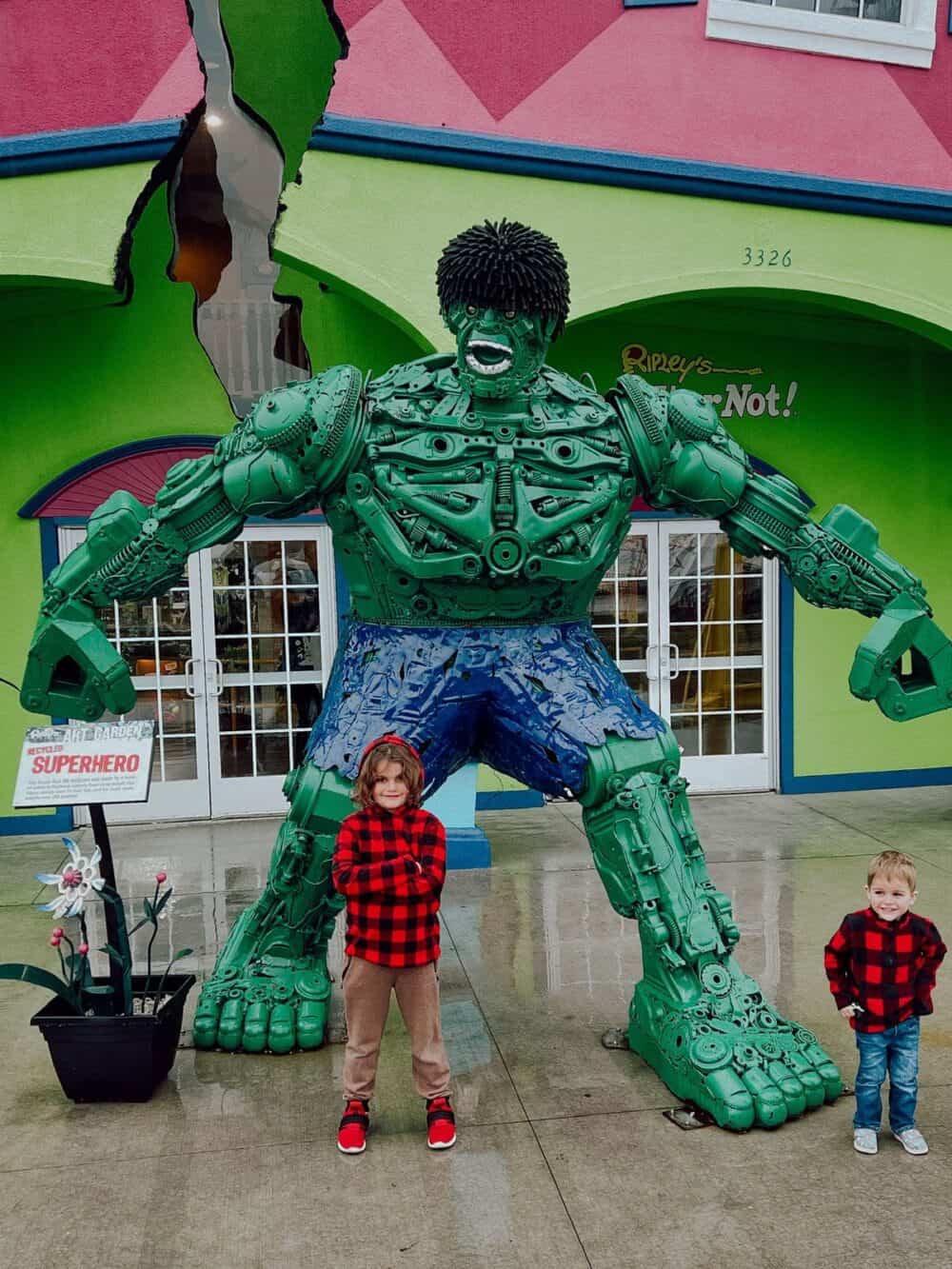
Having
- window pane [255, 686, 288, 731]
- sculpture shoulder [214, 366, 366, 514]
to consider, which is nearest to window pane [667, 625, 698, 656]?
window pane [255, 686, 288, 731]

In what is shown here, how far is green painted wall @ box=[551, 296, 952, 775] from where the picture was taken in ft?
22.9

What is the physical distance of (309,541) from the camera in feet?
22.3

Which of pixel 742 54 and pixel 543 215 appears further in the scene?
pixel 742 54

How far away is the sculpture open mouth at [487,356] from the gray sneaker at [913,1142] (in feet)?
7.40

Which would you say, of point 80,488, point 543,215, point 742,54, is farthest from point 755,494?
point 80,488

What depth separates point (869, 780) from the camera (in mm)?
7391

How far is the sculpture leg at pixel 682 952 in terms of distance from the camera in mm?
3068

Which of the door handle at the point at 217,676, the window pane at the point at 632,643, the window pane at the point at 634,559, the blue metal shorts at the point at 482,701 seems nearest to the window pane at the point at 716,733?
the window pane at the point at 632,643

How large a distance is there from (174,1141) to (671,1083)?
1370 millimetres

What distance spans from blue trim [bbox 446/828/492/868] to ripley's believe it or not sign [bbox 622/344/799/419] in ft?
9.91

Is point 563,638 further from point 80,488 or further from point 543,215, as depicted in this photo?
point 80,488

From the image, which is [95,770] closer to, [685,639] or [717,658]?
[685,639]

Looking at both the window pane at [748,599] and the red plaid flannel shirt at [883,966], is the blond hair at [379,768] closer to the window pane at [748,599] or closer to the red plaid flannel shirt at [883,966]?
the red plaid flannel shirt at [883,966]

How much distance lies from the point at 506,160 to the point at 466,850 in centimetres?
339
